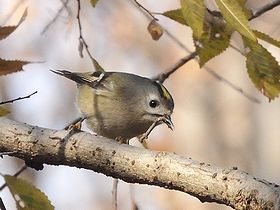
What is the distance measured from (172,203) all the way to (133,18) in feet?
5.30

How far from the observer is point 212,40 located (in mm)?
1634

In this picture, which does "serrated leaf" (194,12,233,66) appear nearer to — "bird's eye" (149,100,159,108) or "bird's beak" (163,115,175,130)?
"bird's beak" (163,115,175,130)

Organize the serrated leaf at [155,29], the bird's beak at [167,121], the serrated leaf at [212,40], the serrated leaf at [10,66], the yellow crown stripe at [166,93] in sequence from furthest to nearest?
the yellow crown stripe at [166,93]
the bird's beak at [167,121]
the serrated leaf at [155,29]
the serrated leaf at [212,40]
the serrated leaf at [10,66]

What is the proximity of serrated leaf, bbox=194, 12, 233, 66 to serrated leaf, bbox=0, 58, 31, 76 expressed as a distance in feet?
1.25

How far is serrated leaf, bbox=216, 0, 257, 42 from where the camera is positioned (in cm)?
125

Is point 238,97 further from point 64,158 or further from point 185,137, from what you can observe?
point 64,158

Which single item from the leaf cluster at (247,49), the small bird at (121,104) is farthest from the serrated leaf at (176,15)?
the small bird at (121,104)

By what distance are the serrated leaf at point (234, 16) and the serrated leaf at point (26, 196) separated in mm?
468

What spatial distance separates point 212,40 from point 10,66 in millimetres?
436

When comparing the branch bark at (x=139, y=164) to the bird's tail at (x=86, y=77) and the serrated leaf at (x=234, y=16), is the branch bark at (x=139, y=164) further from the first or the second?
the bird's tail at (x=86, y=77)

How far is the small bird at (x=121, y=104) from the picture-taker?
7.43ft

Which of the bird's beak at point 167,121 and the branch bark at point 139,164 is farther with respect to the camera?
the bird's beak at point 167,121

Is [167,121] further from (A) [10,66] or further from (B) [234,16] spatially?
(B) [234,16]

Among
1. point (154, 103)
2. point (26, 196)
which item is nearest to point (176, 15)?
point (26, 196)
